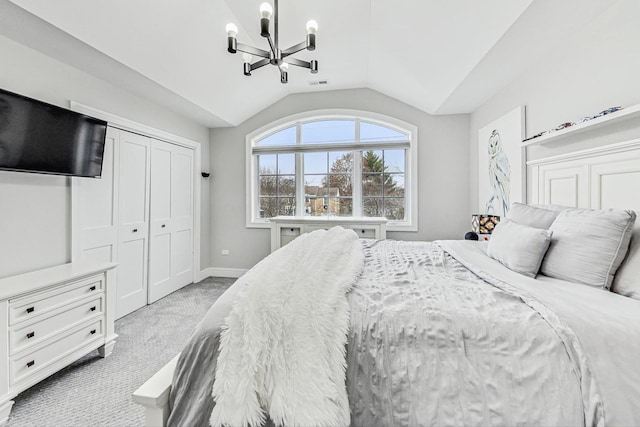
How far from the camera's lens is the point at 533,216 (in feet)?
5.80

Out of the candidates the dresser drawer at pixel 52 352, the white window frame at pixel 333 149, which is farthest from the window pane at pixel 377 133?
the dresser drawer at pixel 52 352

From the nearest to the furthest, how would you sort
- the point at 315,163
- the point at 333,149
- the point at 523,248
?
the point at 523,248 < the point at 333,149 < the point at 315,163

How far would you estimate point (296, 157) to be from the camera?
433 cm

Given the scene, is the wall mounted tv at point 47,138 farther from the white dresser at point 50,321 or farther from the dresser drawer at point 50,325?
the dresser drawer at point 50,325

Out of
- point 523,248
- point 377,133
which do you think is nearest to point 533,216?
point 523,248

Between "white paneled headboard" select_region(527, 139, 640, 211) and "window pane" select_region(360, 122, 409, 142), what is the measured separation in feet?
6.62

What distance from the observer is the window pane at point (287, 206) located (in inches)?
173

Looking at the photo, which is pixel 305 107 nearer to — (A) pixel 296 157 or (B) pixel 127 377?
(A) pixel 296 157

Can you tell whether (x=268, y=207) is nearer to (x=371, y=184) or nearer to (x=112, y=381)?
(x=371, y=184)

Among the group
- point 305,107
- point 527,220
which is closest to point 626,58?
point 527,220

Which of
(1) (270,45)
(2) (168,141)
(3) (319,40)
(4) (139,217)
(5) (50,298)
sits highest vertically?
(3) (319,40)

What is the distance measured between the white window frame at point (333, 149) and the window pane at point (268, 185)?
0.10 m

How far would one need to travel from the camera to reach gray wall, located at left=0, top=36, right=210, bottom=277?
1.96 metres

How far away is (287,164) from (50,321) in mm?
3251
